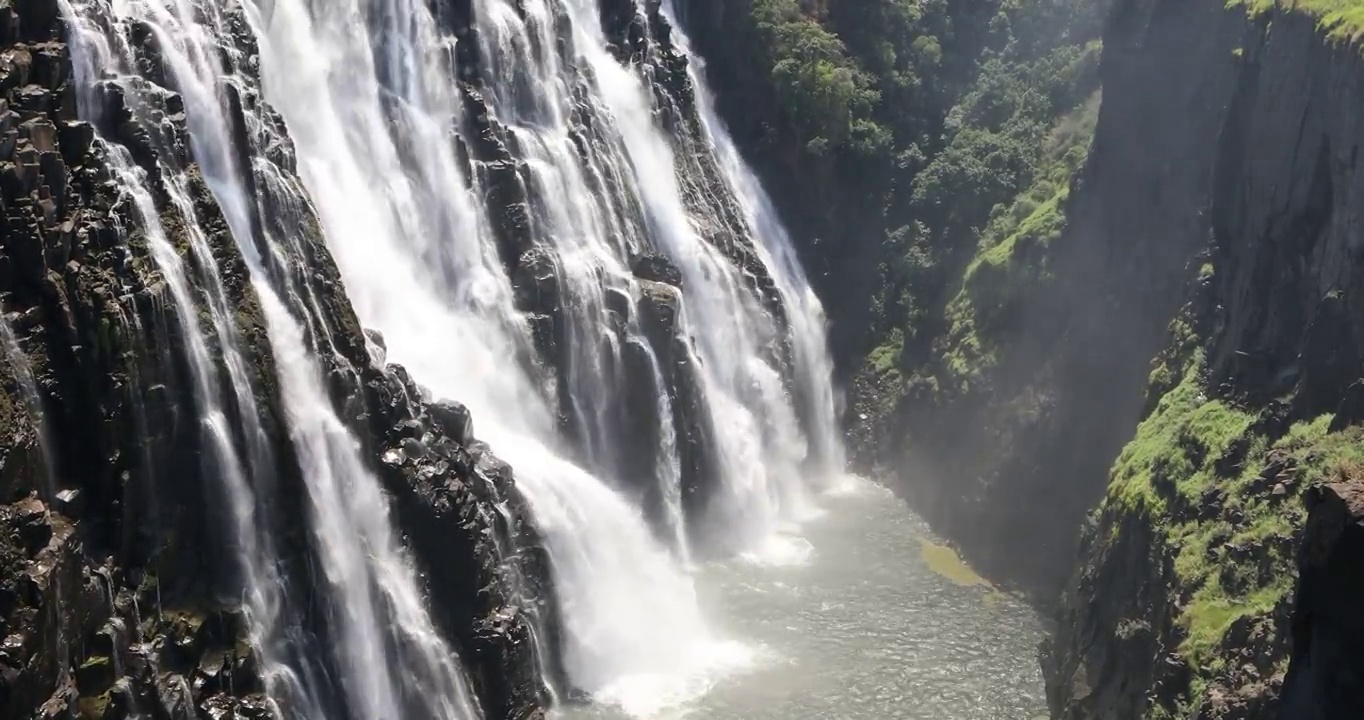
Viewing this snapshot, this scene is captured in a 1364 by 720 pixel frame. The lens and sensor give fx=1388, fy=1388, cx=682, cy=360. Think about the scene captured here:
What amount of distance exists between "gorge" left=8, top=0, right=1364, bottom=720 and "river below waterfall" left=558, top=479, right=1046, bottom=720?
0.63 feet

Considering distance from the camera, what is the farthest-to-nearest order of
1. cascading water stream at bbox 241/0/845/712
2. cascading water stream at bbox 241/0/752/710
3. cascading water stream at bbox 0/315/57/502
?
1. cascading water stream at bbox 241/0/845/712
2. cascading water stream at bbox 241/0/752/710
3. cascading water stream at bbox 0/315/57/502

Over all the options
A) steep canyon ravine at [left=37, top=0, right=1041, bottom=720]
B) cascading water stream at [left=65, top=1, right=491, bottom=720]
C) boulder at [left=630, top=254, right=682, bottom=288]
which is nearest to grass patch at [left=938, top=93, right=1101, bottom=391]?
steep canyon ravine at [left=37, top=0, right=1041, bottom=720]

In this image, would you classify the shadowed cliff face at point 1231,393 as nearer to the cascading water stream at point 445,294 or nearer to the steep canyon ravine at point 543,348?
the steep canyon ravine at point 543,348

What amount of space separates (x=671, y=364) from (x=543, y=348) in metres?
6.23

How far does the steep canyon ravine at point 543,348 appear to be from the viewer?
34469 mm

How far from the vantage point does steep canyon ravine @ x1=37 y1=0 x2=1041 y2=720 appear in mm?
34469

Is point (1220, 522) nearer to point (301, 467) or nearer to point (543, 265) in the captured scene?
point (301, 467)

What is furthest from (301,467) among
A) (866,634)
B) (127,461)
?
(866,634)

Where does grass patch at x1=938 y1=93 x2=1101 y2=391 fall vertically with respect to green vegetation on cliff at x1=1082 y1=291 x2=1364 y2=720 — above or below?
above

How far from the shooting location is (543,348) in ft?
158

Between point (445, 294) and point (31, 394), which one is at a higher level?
point (445, 294)

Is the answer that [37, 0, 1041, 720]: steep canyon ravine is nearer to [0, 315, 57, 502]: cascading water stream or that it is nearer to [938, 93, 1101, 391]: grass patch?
[0, 315, 57, 502]: cascading water stream

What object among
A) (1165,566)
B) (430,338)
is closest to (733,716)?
(1165,566)

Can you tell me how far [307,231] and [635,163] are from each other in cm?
2207
